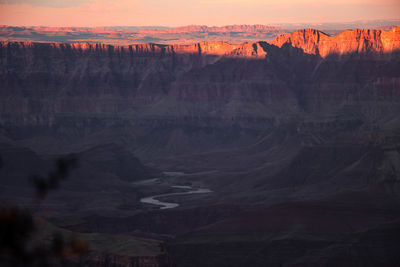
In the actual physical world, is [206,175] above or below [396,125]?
below

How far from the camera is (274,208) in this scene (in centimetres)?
11400

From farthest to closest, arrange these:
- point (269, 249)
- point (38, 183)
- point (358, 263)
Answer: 1. point (269, 249)
2. point (358, 263)
3. point (38, 183)

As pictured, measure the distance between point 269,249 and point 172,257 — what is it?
408 inches

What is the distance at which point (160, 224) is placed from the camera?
124875 millimetres

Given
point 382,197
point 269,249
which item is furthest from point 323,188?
point 269,249

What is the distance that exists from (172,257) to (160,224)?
111ft

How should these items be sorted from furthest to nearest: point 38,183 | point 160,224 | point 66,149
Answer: point 66,149 < point 160,224 < point 38,183

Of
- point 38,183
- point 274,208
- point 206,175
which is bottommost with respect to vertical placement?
point 206,175

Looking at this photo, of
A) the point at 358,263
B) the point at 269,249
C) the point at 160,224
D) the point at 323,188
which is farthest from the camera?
the point at 323,188

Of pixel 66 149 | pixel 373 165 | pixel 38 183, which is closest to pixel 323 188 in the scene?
pixel 373 165

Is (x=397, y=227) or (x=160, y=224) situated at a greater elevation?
(x=397, y=227)

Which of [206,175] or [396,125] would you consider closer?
[396,125]

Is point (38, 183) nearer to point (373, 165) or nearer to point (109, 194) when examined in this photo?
point (373, 165)

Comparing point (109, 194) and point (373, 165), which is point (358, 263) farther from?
point (109, 194)
